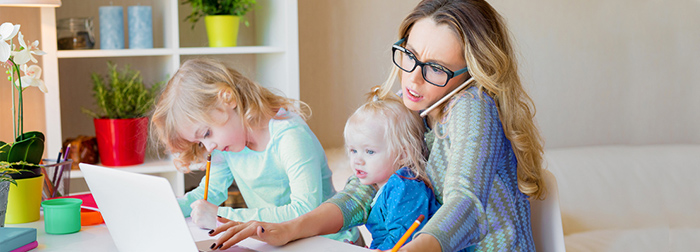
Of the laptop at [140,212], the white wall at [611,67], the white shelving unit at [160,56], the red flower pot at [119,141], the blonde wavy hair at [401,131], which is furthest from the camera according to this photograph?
the white wall at [611,67]

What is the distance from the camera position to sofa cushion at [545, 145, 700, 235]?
219 cm

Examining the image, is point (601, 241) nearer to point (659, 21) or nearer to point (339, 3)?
point (659, 21)

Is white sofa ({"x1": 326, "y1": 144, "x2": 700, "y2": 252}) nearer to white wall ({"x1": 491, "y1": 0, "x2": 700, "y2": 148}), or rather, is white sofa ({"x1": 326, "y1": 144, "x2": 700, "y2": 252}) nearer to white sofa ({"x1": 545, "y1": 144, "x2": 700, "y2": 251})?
white sofa ({"x1": 545, "y1": 144, "x2": 700, "y2": 251})

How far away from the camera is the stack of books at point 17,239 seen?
40.2 inches

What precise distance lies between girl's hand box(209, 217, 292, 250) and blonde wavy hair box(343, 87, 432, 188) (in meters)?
0.32

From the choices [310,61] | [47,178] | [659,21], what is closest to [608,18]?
[659,21]

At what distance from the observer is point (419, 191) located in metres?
1.22

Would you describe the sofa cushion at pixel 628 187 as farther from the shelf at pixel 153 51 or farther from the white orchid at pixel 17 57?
the white orchid at pixel 17 57

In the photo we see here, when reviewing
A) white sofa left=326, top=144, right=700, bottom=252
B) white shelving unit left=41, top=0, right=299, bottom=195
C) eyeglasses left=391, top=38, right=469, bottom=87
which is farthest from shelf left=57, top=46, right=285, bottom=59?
eyeglasses left=391, top=38, right=469, bottom=87

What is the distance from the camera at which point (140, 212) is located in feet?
3.01

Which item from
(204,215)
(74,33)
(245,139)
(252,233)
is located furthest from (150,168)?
(252,233)

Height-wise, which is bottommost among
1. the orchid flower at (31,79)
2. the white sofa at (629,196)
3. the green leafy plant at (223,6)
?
the white sofa at (629,196)

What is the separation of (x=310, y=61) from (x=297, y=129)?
52.9 inches

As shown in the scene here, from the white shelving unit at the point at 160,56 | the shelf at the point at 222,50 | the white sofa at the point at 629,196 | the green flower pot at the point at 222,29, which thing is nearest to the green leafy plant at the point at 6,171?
the white shelving unit at the point at 160,56
